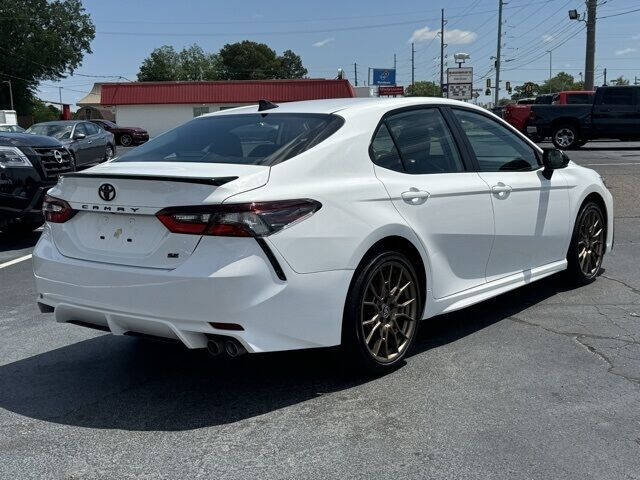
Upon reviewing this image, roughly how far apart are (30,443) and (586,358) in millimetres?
3270

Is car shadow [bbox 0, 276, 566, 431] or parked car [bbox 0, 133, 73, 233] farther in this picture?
parked car [bbox 0, 133, 73, 233]

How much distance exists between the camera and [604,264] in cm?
729

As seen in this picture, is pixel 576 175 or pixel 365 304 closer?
pixel 365 304

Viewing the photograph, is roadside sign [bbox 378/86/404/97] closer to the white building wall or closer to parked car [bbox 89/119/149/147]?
the white building wall

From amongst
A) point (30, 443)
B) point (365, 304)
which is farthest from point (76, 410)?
point (365, 304)

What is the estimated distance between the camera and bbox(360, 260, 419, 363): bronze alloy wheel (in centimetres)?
407

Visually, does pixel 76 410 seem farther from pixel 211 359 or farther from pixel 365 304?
pixel 365 304

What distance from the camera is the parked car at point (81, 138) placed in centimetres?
1716

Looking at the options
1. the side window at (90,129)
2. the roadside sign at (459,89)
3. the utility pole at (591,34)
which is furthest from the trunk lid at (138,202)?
the utility pole at (591,34)

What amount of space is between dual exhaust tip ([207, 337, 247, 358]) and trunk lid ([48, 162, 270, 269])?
428 mm

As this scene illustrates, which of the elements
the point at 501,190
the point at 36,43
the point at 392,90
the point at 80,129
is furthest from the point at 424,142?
the point at 36,43

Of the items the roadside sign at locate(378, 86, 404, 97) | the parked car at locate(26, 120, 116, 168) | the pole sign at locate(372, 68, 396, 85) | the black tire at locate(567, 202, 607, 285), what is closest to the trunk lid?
the black tire at locate(567, 202, 607, 285)

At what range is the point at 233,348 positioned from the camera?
3.58 metres

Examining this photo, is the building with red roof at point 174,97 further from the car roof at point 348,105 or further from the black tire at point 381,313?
the black tire at point 381,313
